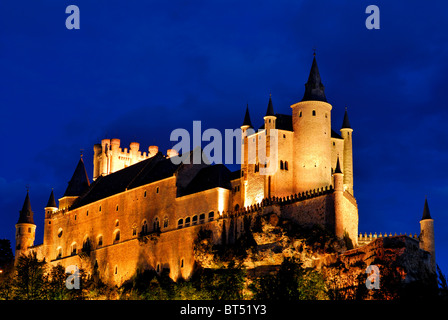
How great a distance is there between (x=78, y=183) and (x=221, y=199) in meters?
35.5

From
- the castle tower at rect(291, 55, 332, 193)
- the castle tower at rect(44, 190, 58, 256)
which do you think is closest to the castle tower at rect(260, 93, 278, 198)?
the castle tower at rect(291, 55, 332, 193)

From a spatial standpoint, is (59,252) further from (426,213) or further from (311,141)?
(426,213)

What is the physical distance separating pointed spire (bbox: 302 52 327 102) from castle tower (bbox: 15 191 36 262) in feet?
170

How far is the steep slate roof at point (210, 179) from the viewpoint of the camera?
88000 millimetres

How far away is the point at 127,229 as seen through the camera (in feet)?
319

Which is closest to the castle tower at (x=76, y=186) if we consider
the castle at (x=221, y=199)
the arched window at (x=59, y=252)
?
the arched window at (x=59, y=252)

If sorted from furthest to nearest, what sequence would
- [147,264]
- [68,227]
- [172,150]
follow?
[172,150], [68,227], [147,264]

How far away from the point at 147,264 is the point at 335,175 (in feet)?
85.6

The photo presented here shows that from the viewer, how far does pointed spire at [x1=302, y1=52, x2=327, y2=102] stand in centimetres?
8625

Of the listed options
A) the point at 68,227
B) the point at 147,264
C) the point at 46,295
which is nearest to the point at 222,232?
the point at 147,264

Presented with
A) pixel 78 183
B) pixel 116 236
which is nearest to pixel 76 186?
pixel 78 183

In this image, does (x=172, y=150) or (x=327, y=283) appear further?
(x=172, y=150)

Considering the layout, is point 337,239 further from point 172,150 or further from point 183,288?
point 172,150

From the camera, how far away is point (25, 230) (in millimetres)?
118438
